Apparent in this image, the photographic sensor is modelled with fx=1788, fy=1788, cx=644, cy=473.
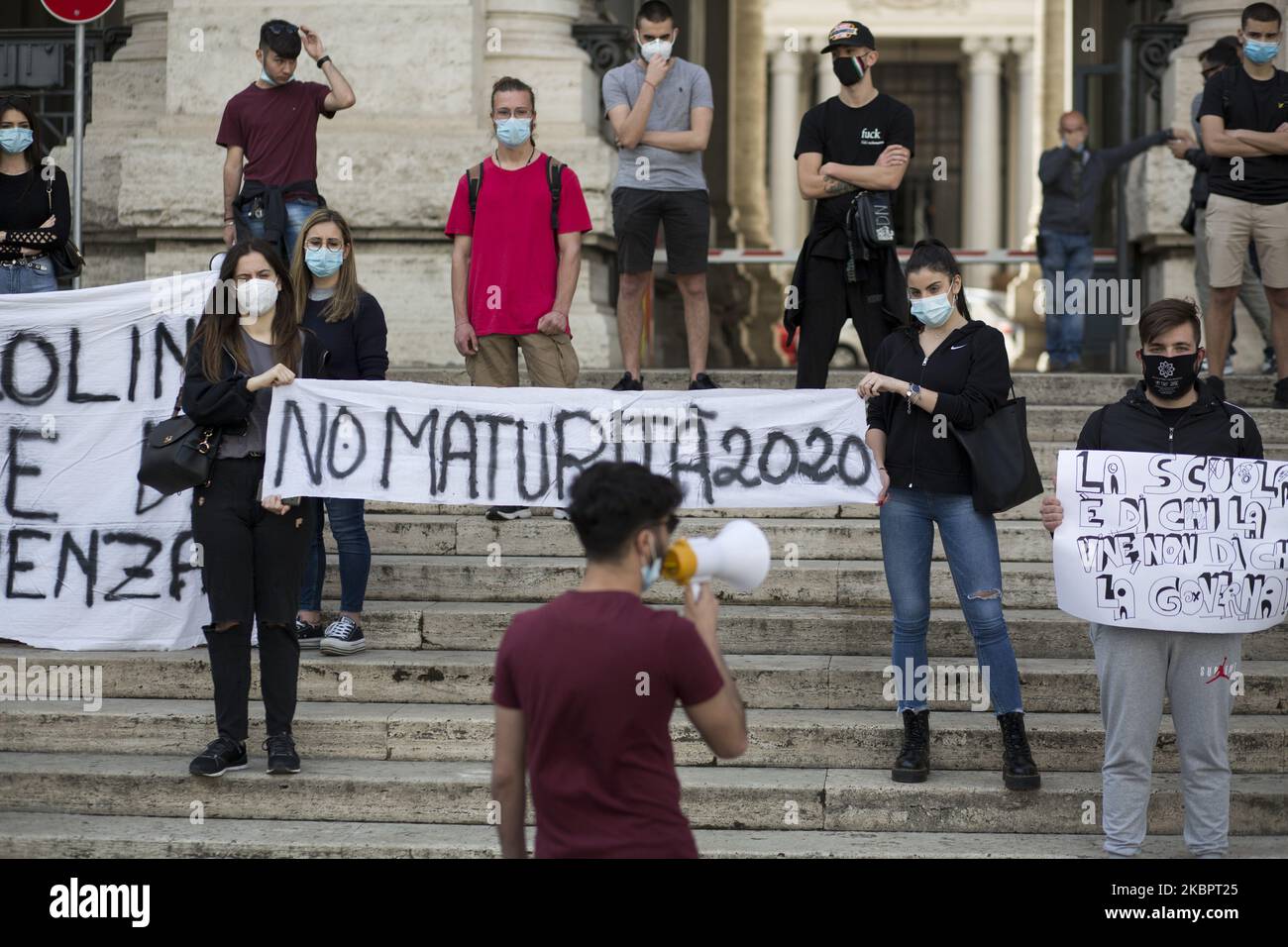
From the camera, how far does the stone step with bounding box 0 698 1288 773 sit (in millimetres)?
6906

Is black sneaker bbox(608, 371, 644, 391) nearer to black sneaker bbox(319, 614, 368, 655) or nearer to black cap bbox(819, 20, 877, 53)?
black cap bbox(819, 20, 877, 53)

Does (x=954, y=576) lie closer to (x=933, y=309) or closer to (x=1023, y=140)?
(x=933, y=309)

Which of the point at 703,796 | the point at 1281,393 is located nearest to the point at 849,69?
the point at 1281,393

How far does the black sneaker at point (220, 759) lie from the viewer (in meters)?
6.79

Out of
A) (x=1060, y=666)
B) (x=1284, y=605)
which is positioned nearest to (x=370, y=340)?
(x=1060, y=666)

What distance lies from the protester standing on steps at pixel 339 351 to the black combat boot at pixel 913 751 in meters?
2.44

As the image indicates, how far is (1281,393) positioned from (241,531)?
19.3ft

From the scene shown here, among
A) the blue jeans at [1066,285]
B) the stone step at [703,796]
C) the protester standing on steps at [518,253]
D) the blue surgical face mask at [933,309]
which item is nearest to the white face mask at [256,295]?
the stone step at [703,796]

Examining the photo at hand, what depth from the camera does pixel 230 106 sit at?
980 centimetres

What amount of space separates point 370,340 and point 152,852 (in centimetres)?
255

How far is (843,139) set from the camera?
350 inches

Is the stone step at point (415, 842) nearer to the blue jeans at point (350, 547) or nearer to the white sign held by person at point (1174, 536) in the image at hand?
the white sign held by person at point (1174, 536)

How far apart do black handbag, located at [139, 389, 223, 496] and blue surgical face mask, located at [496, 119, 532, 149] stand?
2.54m

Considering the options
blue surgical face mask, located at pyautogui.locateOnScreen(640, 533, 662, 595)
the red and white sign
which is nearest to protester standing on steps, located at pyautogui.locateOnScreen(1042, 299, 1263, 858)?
blue surgical face mask, located at pyautogui.locateOnScreen(640, 533, 662, 595)
